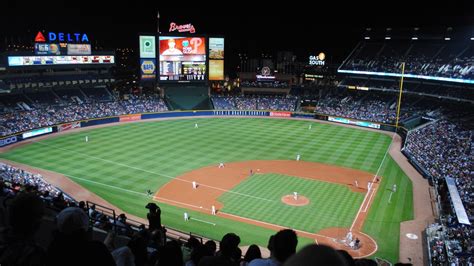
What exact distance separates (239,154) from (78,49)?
110ft

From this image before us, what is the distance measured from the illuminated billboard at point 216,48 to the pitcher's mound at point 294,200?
1668 inches

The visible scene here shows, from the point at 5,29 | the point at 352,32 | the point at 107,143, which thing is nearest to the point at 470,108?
the point at 352,32

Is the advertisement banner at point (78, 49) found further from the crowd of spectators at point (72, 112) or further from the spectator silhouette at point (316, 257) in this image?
the spectator silhouette at point (316, 257)

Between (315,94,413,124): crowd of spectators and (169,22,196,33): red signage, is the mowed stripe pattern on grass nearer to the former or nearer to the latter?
(315,94,413,124): crowd of spectators

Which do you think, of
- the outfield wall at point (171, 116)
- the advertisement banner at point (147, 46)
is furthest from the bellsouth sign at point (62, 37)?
the outfield wall at point (171, 116)

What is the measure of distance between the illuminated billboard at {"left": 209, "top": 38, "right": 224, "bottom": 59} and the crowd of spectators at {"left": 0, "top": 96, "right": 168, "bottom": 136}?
39.6ft

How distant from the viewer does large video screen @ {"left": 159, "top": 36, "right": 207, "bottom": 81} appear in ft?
207

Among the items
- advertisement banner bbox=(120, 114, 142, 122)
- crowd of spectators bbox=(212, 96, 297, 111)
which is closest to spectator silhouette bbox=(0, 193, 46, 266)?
advertisement banner bbox=(120, 114, 142, 122)

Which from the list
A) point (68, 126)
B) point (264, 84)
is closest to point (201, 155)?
point (68, 126)

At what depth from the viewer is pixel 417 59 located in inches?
2463

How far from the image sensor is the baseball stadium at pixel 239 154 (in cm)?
1112

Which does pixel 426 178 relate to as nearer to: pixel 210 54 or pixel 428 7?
pixel 428 7

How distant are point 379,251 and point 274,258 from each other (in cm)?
1963

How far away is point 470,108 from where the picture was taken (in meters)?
47.2
